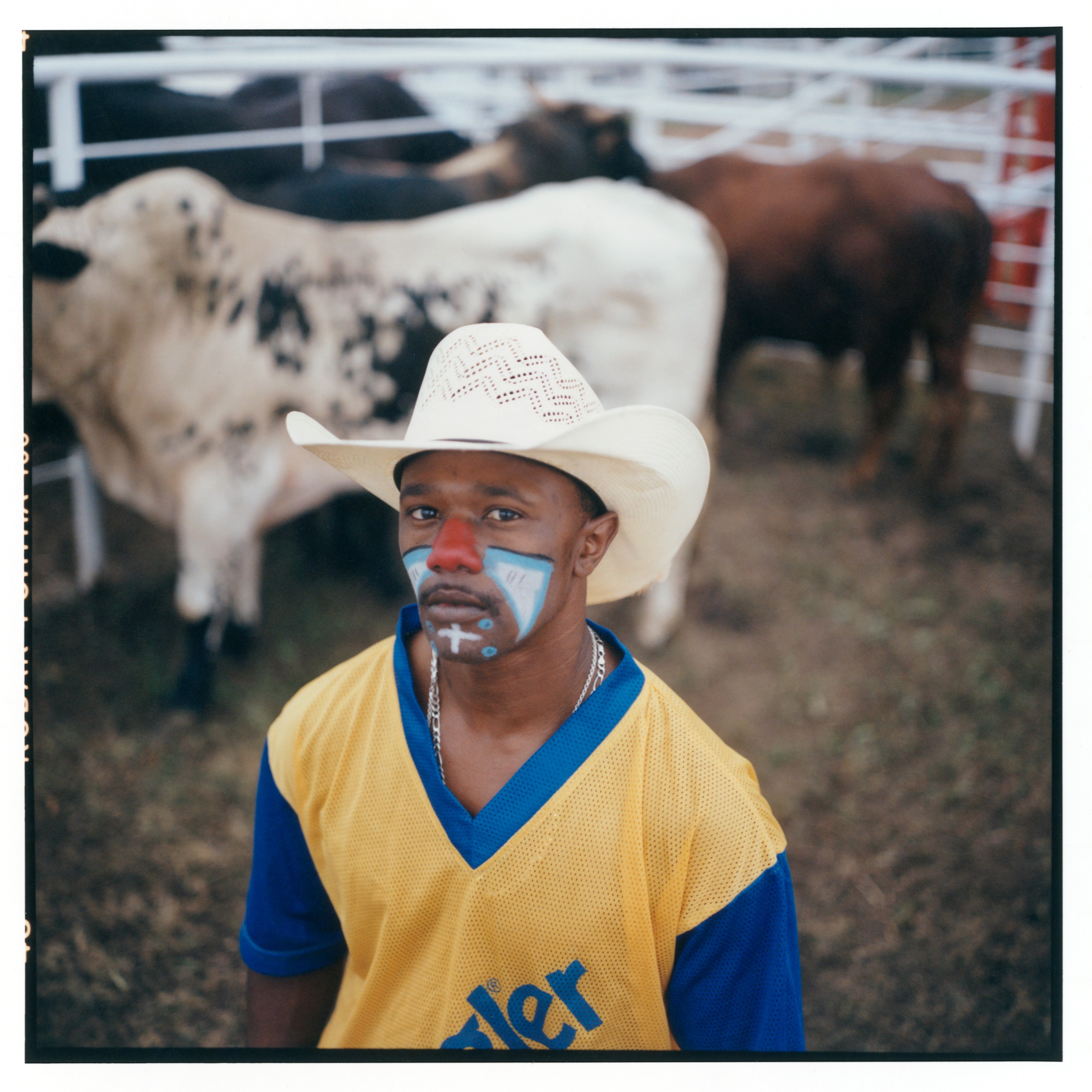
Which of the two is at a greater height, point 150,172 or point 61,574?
point 150,172

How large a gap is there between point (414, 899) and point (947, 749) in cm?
192

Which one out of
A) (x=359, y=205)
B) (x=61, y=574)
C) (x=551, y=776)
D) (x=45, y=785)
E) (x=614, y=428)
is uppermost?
(x=359, y=205)

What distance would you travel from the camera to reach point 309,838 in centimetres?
122

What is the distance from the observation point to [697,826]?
1.09 meters

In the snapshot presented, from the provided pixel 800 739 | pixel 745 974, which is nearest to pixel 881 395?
pixel 800 739

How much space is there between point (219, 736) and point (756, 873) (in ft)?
6.04

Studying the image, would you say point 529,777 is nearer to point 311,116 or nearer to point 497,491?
point 497,491

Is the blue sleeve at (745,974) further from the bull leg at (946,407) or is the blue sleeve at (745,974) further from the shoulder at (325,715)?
the bull leg at (946,407)

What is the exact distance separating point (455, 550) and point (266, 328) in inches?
64.4

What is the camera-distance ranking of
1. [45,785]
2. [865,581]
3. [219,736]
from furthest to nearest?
[865,581] < [219,736] < [45,785]
